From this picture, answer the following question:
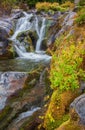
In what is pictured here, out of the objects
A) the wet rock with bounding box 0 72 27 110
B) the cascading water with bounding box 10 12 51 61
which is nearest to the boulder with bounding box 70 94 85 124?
the wet rock with bounding box 0 72 27 110

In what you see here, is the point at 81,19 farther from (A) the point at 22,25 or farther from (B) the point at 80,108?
(A) the point at 22,25

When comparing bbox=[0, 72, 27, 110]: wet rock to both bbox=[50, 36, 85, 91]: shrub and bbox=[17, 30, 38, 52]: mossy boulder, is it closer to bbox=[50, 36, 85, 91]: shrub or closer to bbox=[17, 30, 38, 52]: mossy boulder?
bbox=[50, 36, 85, 91]: shrub

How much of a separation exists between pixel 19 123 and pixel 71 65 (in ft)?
6.90

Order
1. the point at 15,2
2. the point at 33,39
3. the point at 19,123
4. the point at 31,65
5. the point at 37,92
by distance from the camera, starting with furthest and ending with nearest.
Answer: the point at 15,2 < the point at 33,39 < the point at 31,65 < the point at 37,92 < the point at 19,123

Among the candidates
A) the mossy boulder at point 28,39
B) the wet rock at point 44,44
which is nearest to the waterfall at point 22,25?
the mossy boulder at point 28,39

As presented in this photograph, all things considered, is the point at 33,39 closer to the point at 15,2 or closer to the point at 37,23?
the point at 37,23

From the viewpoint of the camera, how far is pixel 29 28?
821 inches

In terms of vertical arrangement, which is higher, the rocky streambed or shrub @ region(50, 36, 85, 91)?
shrub @ region(50, 36, 85, 91)

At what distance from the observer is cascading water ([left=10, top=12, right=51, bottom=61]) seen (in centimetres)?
1642

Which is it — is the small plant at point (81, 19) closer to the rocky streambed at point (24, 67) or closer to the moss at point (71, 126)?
the rocky streambed at point (24, 67)

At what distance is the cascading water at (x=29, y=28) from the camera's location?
53.9ft

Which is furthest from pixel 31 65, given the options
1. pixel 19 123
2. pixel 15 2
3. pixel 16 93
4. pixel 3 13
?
pixel 15 2

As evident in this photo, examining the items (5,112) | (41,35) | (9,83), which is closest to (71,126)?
(5,112)

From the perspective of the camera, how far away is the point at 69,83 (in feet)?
25.7
